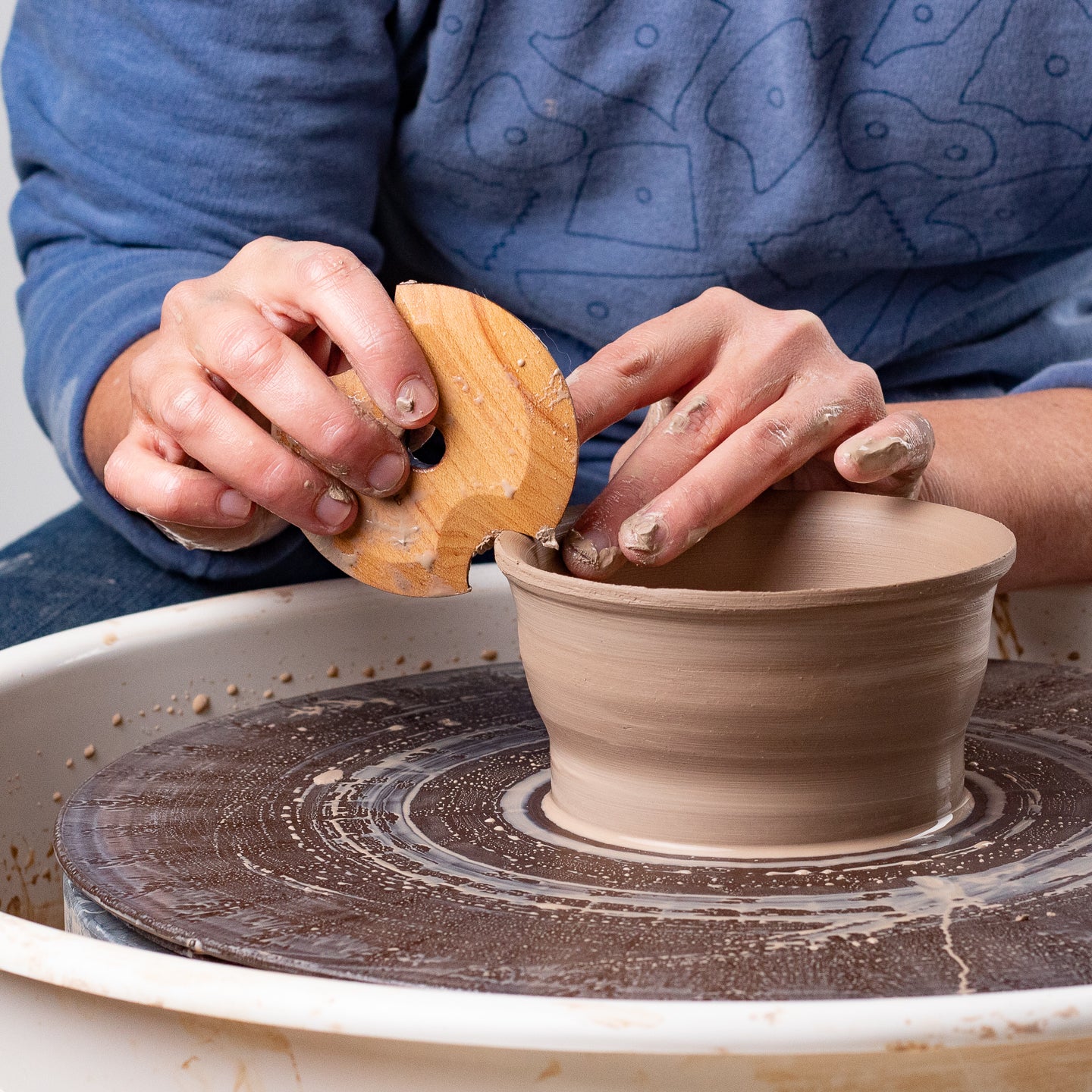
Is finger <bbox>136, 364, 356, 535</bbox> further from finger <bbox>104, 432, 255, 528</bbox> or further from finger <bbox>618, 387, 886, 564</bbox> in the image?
finger <bbox>618, 387, 886, 564</bbox>

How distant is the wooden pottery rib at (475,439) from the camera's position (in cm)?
79

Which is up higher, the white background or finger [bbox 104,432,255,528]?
finger [bbox 104,432,255,528]

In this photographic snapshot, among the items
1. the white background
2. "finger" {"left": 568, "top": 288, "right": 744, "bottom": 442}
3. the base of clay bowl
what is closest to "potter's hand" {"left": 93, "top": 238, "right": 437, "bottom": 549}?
"finger" {"left": 568, "top": 288, "right": 744, "bottom": 442}

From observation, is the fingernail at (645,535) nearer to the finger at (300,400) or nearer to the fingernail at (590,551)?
the fingernail at (590,551)

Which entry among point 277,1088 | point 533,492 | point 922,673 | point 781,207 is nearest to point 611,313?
point 781,207

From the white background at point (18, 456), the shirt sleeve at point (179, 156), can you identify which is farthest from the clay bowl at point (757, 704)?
the white background at point (18, 456)

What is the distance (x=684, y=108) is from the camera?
1.35 meters

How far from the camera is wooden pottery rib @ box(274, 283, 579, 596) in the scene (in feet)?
2.58

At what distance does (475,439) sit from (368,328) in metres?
0.10

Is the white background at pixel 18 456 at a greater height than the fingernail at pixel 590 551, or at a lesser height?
lesser

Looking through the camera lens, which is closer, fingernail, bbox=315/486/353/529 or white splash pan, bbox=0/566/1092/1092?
white splash pan, bbox=0/566/1092/1092

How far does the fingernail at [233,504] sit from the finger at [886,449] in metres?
0.44

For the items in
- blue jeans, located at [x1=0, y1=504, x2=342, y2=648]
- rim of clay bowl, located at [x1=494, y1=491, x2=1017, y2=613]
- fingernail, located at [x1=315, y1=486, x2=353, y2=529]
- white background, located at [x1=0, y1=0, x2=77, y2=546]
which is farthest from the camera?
white background, located at [x1=0, y1=0, x2=77, y2=546]

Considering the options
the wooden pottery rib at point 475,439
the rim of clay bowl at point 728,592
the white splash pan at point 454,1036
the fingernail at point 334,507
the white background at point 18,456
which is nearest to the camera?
the white splash pan at point 454,1036
